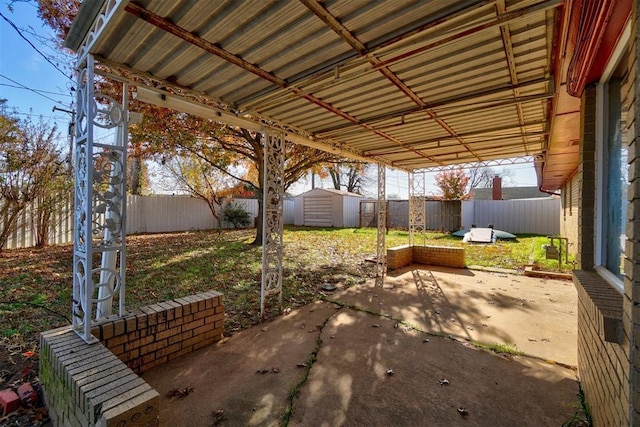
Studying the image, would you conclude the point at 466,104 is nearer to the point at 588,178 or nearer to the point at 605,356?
the point at 588,178

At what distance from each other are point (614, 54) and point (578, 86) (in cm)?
39

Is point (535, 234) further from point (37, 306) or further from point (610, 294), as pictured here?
point (37, 306)

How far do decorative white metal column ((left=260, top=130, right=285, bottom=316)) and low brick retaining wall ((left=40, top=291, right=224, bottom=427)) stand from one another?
1.05m

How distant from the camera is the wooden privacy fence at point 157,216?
25.9ft

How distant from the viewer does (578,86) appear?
2037 millimetres

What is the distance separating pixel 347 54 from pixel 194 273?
519cm

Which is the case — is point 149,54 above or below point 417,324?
above

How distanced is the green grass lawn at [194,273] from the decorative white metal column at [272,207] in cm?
56

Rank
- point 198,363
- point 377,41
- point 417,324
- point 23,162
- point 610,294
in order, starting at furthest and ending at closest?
1. point 23,162
2. point 417,324
3. point 198,363
4. point 377,41
5. point 610,294

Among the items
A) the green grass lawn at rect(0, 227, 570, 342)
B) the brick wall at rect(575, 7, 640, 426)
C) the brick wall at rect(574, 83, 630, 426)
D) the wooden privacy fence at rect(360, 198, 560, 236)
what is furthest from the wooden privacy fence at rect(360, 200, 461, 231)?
the brick wall at rect(575, 7, 640, 426)

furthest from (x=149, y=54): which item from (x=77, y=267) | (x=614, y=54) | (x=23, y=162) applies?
(x=23, y=162)

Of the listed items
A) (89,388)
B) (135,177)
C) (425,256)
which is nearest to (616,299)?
(89,388)

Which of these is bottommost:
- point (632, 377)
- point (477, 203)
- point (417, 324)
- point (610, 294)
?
point (417, 324)

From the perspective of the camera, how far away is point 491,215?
48.0ft
